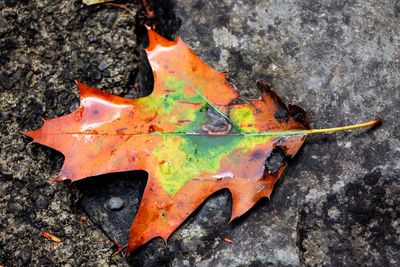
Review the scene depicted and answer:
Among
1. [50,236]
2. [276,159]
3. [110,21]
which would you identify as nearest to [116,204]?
[50,236]

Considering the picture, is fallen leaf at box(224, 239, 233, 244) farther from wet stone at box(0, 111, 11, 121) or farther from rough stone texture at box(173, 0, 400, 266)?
wet stone at box(0, 111, 11, 121)

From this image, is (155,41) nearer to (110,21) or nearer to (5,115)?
(110,21)

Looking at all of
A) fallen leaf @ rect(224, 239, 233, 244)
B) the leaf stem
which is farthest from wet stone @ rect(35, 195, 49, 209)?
the leaf stem

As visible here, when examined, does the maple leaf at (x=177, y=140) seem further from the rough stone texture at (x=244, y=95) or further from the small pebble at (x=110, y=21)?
the small pebble at (x=110, y=21)

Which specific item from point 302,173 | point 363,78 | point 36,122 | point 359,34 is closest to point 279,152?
point 302,173

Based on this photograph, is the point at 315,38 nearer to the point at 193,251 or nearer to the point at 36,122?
the point at 193,251

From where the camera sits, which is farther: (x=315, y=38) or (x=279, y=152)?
(x=315, y=38)

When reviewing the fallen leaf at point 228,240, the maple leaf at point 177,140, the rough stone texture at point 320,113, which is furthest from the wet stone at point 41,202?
the fallen leaf at point 228,240
